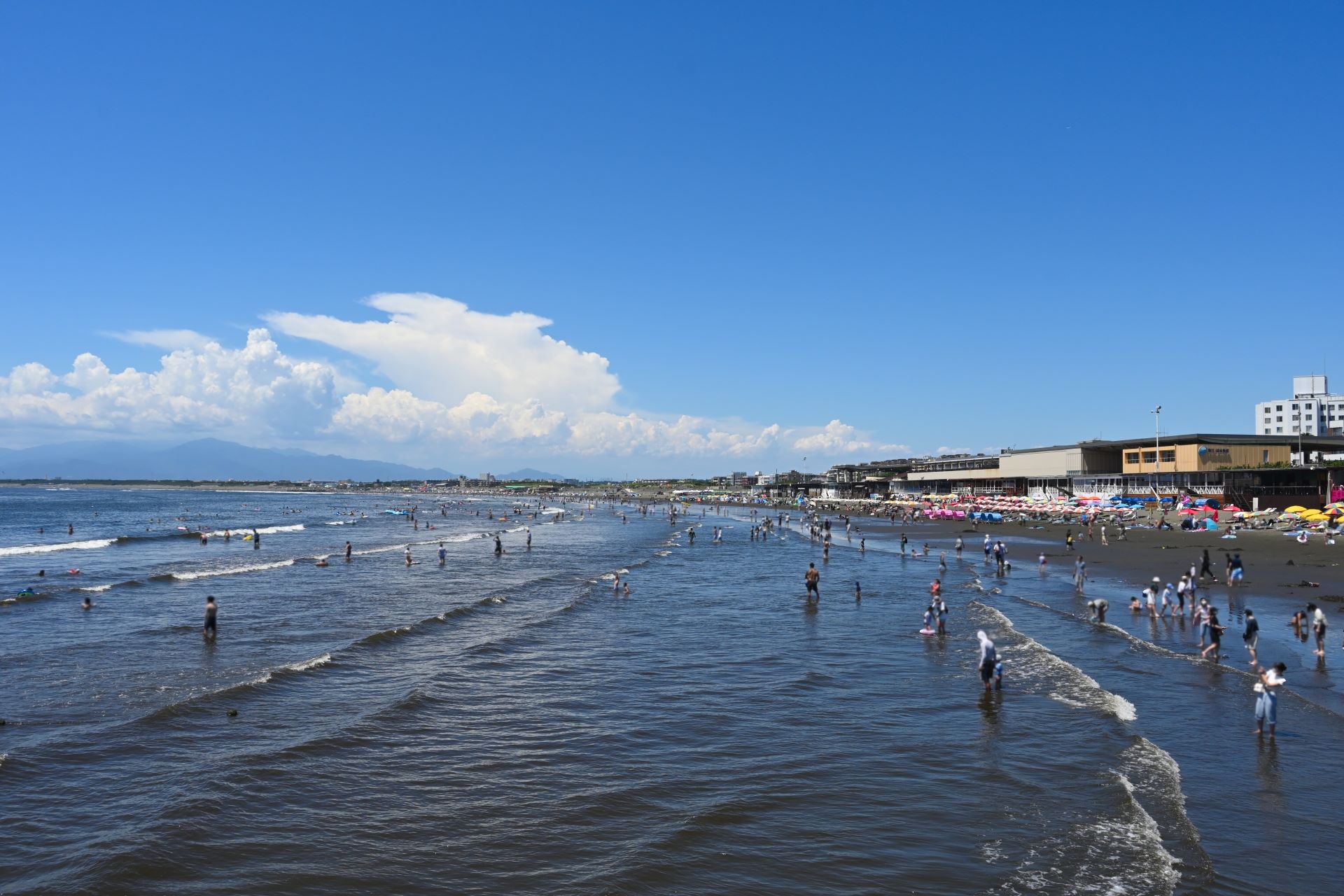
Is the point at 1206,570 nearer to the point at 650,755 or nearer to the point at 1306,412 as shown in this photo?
the point at 650,755

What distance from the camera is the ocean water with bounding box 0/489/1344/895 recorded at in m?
10.9

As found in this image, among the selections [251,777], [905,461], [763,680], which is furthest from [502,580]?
[905,461]

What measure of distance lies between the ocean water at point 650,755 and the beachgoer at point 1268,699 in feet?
1.34

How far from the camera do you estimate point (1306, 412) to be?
14925 cm

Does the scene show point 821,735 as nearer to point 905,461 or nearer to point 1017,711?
point 1017,711

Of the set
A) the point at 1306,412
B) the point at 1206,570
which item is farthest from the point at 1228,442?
the point at 1306,412

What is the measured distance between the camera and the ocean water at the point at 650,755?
10883mm

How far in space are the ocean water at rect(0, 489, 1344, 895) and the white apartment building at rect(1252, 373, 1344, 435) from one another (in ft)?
497

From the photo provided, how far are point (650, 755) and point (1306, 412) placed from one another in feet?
586

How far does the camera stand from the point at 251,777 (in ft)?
46.6

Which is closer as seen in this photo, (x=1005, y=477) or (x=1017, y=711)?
(x=1017, y=711)

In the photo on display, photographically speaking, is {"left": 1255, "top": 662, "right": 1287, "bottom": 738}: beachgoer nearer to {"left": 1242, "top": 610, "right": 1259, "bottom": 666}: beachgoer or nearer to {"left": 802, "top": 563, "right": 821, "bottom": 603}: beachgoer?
{"left": 1242, "top": 610, "right": 1259, "bottom": 666}: beachgoer

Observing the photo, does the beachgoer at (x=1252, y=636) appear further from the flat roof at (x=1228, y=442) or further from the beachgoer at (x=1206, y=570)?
the flat roof at (x=1228, y=442)

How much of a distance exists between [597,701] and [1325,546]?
47.5 meters
